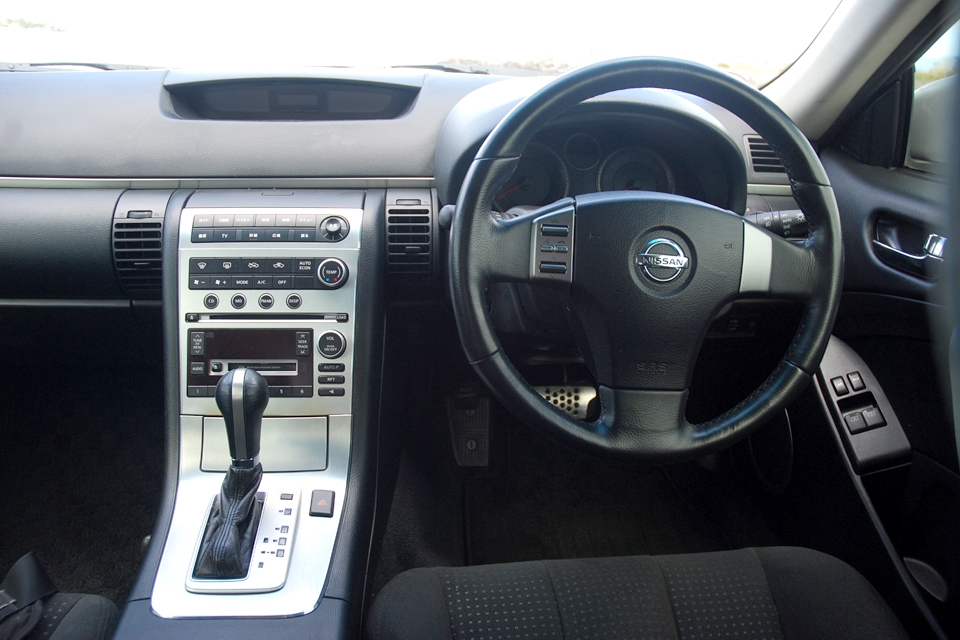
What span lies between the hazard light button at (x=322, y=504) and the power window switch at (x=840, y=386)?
111 cm

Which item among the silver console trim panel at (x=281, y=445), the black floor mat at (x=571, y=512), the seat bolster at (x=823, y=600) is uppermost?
the silver console trim panel at (x=281, y=445)

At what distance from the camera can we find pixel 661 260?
1076mm

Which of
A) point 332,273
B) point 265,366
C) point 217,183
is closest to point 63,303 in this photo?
point 217,183

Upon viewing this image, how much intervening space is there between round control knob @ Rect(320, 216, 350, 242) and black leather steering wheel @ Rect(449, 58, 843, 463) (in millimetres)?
410

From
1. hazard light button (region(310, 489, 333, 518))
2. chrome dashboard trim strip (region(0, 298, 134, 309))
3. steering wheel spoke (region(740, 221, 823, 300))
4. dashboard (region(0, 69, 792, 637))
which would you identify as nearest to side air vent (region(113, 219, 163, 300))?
dashboard (region(0, 69, 792, 637))

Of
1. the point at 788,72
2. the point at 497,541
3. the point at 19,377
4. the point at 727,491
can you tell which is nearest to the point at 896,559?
the point at 727,491

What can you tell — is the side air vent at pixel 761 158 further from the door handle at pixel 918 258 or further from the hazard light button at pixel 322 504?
the hazard light button at pixel 322 504

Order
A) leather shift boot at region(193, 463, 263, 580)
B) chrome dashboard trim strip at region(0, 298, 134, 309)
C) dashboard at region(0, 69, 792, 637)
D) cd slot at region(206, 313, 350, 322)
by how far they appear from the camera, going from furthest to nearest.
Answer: chrome dashboard trim strip at region(0, 298, 134, 309) → cd slot at region(206, 313, 350, 322) → dashboard at region(0, 69, 792, 637) → leather shift boot at region(193, 463, 263, 580)

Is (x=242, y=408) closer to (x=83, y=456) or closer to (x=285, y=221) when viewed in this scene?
(x=285, y=221)

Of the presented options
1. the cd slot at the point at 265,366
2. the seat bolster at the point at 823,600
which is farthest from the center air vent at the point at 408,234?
the seat bolster at the point at 823,600

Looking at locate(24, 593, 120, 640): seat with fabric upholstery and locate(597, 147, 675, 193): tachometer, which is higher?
locate(597, 147, 675, 193): tachometer

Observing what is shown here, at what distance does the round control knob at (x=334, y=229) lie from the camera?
141cm

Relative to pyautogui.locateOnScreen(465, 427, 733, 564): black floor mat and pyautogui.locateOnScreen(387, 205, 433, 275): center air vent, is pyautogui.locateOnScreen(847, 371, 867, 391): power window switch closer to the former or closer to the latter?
pyautogui.locateOnScreen(465, 427, 733, 564): black floor mat

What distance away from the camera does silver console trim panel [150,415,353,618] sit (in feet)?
3.72
